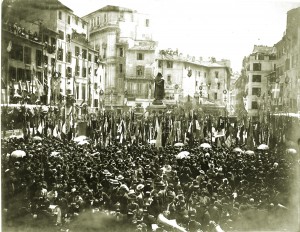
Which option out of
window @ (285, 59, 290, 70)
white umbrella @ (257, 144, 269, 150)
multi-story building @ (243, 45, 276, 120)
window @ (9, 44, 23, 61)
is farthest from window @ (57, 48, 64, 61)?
window @ (285, 59, 290, 70)

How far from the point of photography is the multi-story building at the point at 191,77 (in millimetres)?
5699

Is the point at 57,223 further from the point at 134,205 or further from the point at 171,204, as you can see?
the point at 171,204

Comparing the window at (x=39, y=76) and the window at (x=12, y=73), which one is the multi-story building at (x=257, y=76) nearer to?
the window at (x=39, y=76)

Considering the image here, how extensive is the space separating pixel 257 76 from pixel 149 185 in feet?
7.28

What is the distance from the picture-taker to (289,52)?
5.91 metres

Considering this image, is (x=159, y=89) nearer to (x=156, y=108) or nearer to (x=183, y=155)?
(x=156, y=108)

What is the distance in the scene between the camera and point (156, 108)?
5.72 meters

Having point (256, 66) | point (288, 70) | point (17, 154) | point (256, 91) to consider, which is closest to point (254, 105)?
point (256, 91)

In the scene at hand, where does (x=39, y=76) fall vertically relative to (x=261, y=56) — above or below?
below

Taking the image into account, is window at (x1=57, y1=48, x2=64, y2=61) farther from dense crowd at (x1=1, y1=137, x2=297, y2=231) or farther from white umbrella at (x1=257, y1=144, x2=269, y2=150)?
white umbrella at (x1=257, y1=144, x2=269, y2=150)

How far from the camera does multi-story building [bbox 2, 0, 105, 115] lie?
5.11 metres

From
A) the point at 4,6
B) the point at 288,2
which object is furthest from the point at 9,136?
the point at 288,2

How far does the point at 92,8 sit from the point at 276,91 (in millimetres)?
2854

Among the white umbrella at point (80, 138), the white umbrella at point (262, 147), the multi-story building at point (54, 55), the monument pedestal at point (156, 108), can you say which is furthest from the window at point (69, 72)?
the white umbrella at point (262, 147)
